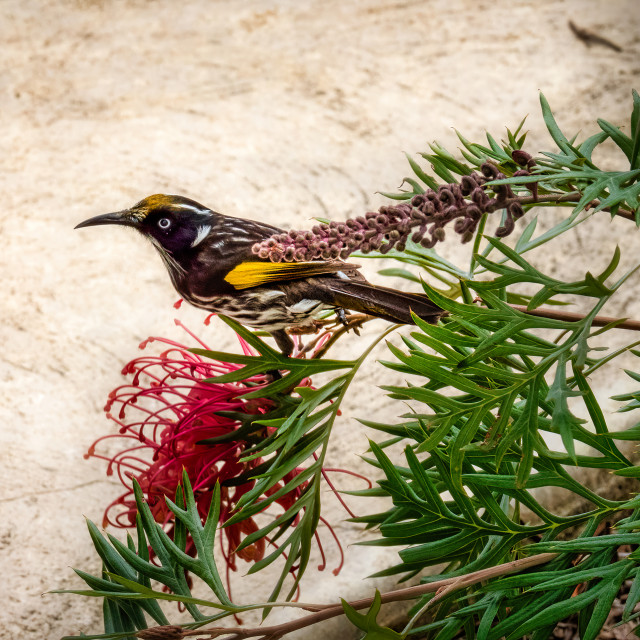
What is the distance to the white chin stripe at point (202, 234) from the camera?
871 millimetres

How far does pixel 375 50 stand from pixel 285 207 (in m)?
0.56

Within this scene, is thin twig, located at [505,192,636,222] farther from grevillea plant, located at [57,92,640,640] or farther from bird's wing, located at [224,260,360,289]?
bird's wing, located at [224,260,360,289]

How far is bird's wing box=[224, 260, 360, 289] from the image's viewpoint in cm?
81

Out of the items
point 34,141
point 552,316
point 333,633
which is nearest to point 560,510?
point 333,633

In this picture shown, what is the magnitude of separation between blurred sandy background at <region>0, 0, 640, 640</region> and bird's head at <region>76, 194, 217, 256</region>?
53 cm

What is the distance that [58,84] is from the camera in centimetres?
172

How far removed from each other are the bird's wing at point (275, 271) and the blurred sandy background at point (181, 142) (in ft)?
1.77

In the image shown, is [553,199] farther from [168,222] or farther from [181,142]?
[181,142]

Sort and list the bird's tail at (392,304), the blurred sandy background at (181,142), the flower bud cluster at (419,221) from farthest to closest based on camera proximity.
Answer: the blurred sandy background at (181,142) < the bird's tail at (392,304) < the flower bud cluster at (419,221)

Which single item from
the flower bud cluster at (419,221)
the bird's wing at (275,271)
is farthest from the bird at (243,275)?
the flower bud cluster at (419,221)

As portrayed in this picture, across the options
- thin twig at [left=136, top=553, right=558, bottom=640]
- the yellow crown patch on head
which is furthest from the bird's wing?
thin twig at [left=136, top=553, right=558, bottom=640]

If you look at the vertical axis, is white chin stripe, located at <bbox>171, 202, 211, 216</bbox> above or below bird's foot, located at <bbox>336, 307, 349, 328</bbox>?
above

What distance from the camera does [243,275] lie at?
2.76ft

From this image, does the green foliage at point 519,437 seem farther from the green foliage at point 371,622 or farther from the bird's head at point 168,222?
the bird's head at point 168,222
